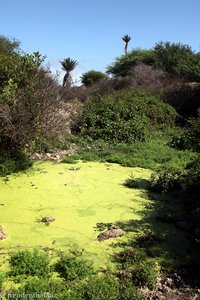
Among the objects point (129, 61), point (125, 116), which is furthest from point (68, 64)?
point (125, 116)

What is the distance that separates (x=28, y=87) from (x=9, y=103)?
0.70 metres

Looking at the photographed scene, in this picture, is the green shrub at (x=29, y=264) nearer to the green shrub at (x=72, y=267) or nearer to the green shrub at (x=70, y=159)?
the green shrub at (x=72, y=267)

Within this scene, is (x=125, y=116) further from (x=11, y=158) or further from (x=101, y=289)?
(x=101, y=289)

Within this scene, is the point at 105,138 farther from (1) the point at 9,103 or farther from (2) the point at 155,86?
(2) the point at 155,86

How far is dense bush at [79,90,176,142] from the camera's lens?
45.5 ft

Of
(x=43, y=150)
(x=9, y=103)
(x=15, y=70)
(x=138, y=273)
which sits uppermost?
(x=15, y=70)

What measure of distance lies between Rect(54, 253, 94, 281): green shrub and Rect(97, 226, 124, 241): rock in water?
851mm

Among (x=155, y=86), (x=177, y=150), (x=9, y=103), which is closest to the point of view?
(x=9, y=103)

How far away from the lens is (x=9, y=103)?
946cm

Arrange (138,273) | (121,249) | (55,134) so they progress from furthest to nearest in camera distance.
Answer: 1. (55,134)
2. (121,249)
3. (138,273)

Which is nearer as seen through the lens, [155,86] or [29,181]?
[29,181]

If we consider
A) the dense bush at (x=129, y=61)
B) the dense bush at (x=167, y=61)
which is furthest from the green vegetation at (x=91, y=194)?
the dense bush at (x=129, y=61)

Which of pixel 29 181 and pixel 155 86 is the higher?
pixel 155 86

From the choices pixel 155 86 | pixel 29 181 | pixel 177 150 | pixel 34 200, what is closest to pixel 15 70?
pixel 29 181
